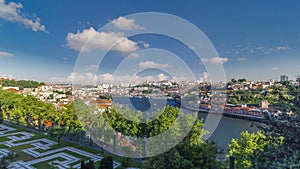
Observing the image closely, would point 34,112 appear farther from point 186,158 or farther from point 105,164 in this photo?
point 186,158

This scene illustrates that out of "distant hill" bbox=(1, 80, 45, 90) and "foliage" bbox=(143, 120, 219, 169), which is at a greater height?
"distant hill" bbox=(1, 80, 45, 90)

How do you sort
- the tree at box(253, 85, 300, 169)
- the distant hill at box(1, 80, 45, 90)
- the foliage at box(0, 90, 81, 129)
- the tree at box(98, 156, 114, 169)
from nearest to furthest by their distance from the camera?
the tree at box(253, 85, 300, 169) → the tree at box(98, 156, 114, 169) → the foliage at box(0, 90, 81, 129) → the distant hill at box(1, 80, 45, 90)

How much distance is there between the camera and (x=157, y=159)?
11.3ft

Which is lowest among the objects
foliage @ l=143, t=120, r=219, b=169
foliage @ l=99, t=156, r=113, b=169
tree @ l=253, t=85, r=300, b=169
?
foliage @ l=99, t=156, r=113, b=169

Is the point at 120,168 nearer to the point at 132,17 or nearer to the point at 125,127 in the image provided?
the point at 125,127

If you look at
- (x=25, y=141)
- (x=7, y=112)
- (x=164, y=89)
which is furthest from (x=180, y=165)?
(x=7, y=112)

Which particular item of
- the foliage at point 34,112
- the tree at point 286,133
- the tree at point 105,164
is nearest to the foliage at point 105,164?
the tree at point 105,164

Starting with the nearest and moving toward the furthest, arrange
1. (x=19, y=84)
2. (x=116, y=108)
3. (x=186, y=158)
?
(x=186, y=158), (x=116, y=108), (x=19, y=84)

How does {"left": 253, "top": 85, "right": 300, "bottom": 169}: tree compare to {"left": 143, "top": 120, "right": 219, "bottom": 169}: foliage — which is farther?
{"left": 143, "top": 120, "right": 219, "bottom": 169}: foliage

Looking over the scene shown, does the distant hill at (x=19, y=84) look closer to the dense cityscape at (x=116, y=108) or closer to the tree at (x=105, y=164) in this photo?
the dense cityscape at (x=116, y=108)

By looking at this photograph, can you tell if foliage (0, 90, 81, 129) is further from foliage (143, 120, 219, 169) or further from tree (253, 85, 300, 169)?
tree (253, 85, 300, 169)

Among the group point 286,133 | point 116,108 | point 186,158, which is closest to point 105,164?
point 186,158

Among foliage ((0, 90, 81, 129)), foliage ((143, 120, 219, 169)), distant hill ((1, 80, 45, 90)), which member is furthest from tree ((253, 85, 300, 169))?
distant hill ((1, 80, 45, 90))

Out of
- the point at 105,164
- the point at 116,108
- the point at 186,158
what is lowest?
the point at 105,164
